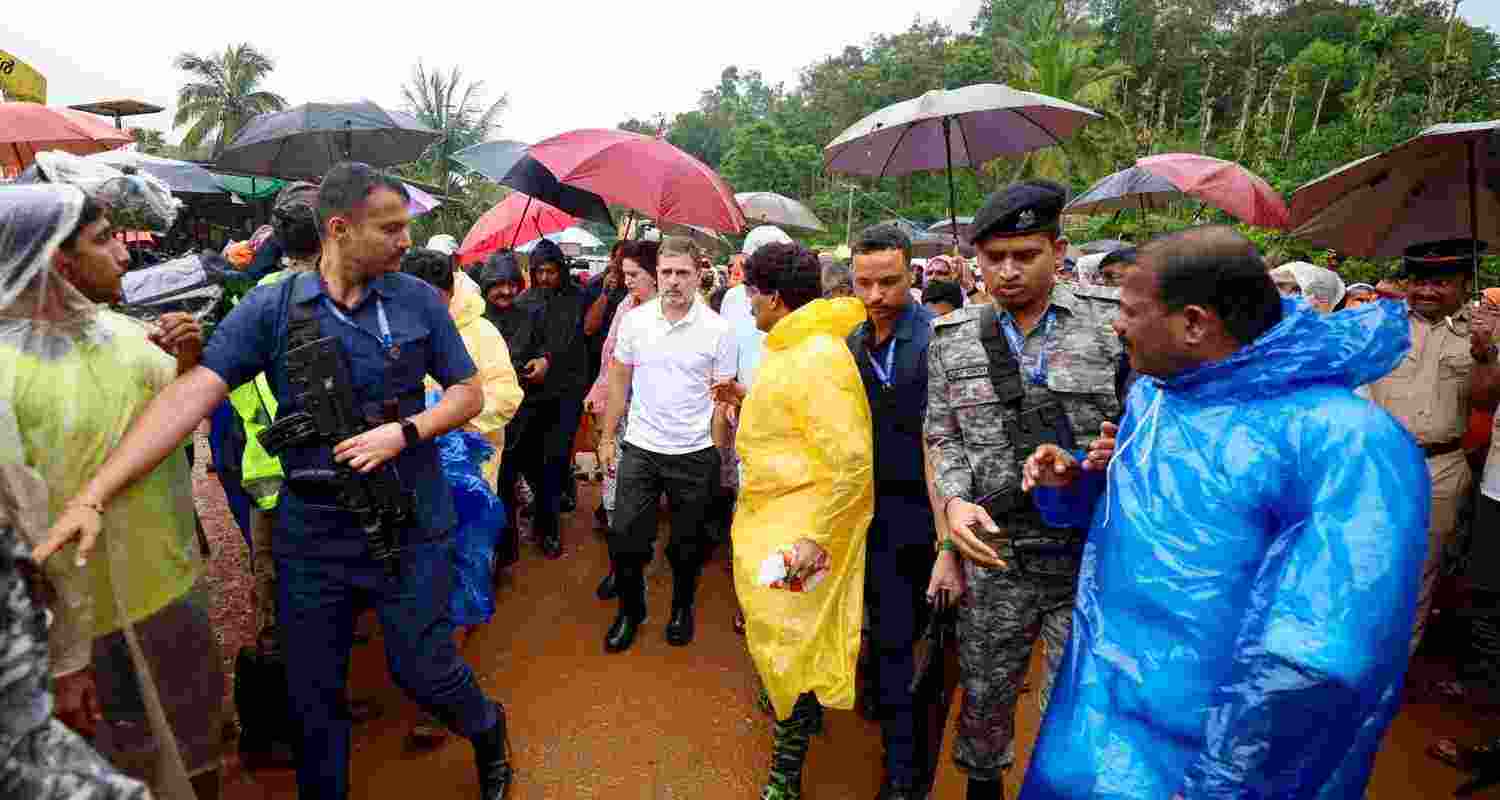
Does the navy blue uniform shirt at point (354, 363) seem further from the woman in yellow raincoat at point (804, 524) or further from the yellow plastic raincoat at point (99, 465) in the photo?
the woman in yellow raincoat at point (804, 524)

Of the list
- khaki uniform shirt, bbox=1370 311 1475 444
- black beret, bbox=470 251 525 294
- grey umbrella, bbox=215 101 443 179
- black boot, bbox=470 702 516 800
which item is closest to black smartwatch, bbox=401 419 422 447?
black boot, bbox=470 702 516 800

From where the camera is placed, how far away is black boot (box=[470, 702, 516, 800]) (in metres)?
2.76

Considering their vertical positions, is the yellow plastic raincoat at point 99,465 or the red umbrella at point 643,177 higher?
the red umbrella at point 643,177

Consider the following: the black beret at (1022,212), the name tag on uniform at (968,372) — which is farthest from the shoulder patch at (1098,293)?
the name tag on uniform at (968,372)

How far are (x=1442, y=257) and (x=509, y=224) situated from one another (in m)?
7.08

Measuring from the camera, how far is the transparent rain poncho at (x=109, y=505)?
182 cm

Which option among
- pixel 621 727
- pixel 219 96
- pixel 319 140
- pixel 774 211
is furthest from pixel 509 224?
pixel 219 96

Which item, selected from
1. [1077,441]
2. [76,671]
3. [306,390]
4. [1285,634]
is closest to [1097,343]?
[1077,441]

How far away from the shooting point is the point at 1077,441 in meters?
2.27

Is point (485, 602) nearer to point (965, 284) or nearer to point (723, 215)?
point (723, 215)

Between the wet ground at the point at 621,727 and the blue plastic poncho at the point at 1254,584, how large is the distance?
1724 millimetres

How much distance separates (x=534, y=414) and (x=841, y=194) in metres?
29.6

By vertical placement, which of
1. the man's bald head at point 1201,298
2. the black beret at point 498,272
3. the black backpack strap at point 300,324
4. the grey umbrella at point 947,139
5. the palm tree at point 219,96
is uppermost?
the palm tree at point 219,96

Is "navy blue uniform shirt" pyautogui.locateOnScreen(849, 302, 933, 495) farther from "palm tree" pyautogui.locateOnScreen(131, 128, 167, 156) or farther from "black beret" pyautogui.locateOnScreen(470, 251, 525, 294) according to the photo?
"palm tree" pyautogui.locateOnScreen(131, 128, 167, 156)
